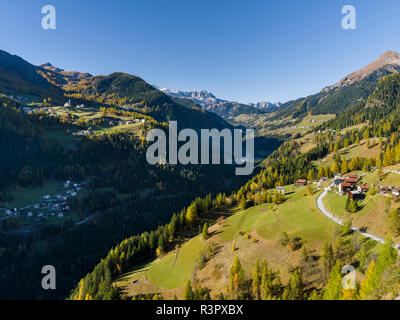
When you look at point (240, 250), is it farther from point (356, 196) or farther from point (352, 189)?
point (352, 189)

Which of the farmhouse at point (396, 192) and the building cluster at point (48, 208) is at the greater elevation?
the farmhouse at point (396, 192)

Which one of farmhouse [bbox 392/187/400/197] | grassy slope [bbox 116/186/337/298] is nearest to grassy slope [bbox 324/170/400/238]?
farmhouse [bbox 392/187/400/197]

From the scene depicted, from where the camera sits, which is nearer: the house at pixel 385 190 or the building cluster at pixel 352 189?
the house at pixel 385 190

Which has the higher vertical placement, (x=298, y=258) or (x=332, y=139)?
(x=332, y=139)

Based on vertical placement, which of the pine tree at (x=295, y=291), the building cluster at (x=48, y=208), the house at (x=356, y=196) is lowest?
the building cluster at (x=48, y=208)

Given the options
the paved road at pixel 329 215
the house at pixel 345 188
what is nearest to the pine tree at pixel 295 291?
the paved road at pixel 329 215

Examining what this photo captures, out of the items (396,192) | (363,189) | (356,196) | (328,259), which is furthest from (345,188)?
(328,259)

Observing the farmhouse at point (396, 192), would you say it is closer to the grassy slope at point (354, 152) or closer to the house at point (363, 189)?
the house at point (363, 189)

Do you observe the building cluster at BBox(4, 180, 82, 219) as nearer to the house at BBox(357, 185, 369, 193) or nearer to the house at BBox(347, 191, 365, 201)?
the house at BBox(347, 191, 365, 201)

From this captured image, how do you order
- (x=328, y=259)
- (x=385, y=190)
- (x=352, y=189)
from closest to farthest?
(x=328, y=259), (x=385, y=190), (x=352, y=189)
